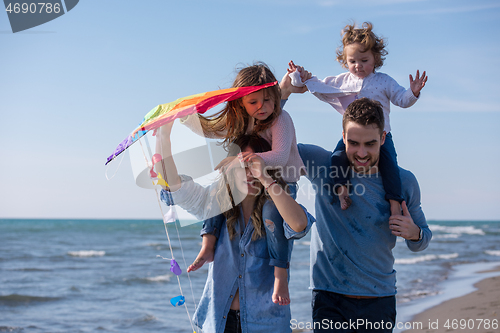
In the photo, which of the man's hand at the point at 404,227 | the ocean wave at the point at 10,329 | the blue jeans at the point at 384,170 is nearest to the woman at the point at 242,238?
the blue jeans at the point at 384,170

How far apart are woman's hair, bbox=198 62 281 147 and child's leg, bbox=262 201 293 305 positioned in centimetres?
47

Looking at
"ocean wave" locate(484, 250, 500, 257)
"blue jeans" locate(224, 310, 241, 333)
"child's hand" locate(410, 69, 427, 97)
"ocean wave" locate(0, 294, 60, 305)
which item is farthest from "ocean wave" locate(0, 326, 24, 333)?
"ocean wave" locate(484, 250, 500, 257)

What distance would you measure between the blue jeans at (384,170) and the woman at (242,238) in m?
0.53

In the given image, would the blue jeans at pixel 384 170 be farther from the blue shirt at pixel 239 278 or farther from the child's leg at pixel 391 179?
the blue shirt at pixel 239 278

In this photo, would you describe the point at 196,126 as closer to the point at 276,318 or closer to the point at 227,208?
the point at 227,208

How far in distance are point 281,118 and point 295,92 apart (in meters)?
0.56

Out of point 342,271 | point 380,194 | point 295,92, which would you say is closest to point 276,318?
point 342,271

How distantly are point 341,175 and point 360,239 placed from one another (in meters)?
0.40

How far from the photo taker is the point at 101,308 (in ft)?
26.0

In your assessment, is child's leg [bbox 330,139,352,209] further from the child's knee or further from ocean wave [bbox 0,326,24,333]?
ocean wave [bbox 0,326,24,333]

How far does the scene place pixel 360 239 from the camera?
102 inches

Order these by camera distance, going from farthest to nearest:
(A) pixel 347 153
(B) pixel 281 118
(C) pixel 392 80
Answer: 1. (C) pixel 392 80
2. (A) pixel 347 153
3. (B) pixel 281 118

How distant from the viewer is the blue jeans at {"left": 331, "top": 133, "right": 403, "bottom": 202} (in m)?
2.55

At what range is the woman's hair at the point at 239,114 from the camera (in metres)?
2.35
